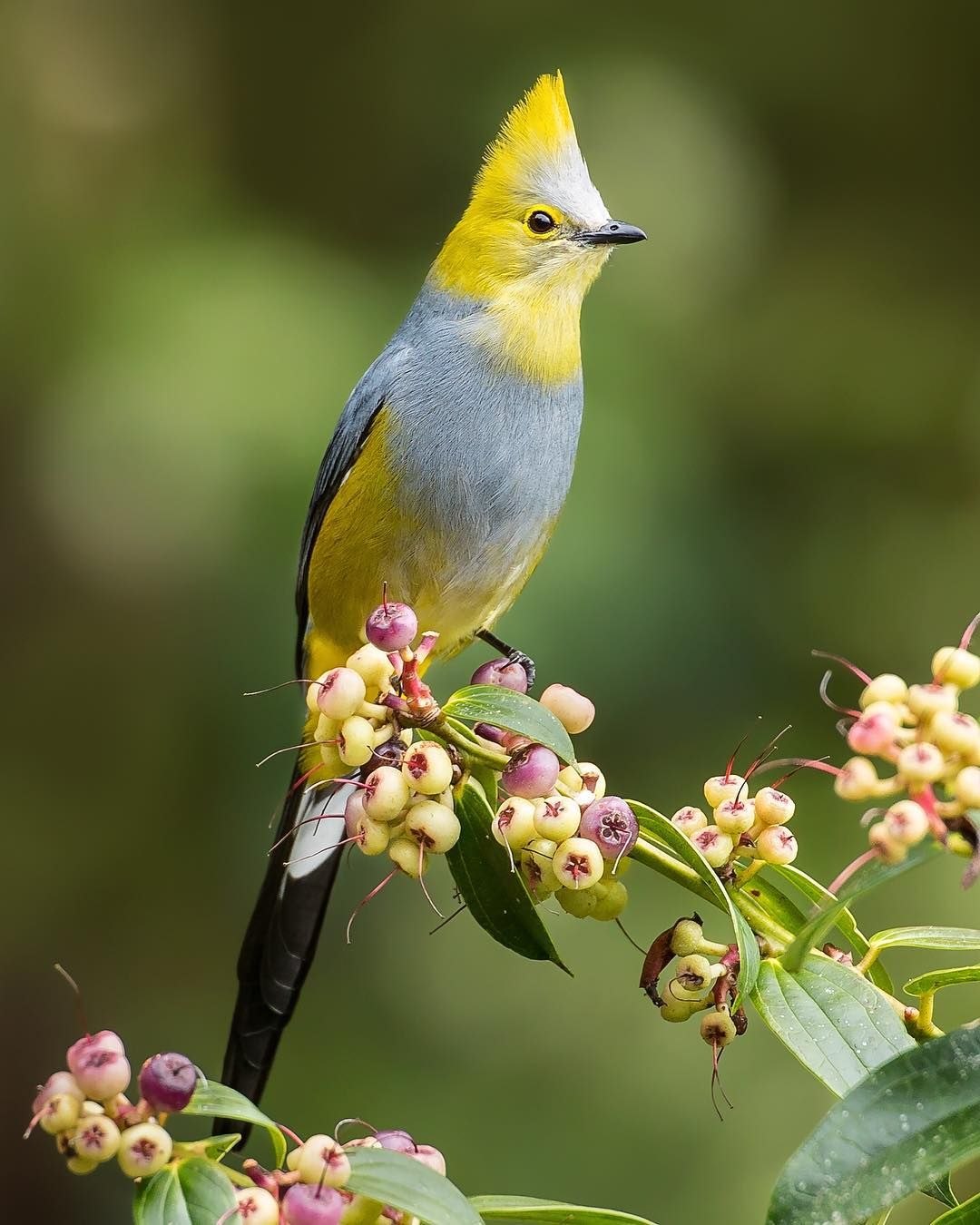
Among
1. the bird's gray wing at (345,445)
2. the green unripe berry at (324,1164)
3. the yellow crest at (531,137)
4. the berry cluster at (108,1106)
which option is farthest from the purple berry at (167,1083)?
the yellow crest at (531,137)

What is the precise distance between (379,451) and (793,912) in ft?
5.23

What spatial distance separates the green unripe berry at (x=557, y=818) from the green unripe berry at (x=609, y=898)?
7cm

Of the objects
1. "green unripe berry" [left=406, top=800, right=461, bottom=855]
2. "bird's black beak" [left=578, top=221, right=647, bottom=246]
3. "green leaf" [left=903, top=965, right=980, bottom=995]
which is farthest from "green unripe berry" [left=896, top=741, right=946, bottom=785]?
"bird's black beak" [left=578, top=221, right=647, bottom=246]

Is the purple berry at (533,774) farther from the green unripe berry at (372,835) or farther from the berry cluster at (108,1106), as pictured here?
the berry cluster at (108,1106)

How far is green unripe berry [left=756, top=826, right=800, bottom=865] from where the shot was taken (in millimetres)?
1218

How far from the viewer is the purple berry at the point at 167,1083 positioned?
103 centimetres

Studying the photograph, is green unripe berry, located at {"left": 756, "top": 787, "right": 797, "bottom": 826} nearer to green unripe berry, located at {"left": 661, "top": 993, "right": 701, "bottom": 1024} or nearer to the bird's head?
green unripe berry, located at {"left": 661, "top": 993, "right": 701, "bottom": 1024}

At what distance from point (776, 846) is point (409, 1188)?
0.42 m

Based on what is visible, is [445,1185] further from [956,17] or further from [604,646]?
A: [956,17]

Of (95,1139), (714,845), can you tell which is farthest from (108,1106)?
(714,845)

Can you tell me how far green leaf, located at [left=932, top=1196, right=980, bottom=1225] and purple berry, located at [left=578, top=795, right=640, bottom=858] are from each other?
0.35m

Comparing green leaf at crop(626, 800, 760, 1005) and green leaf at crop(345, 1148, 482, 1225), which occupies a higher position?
green leaf at crop(626, 800, 760, 1005)

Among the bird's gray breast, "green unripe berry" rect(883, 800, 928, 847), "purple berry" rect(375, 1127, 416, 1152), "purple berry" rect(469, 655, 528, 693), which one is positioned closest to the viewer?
"green unripe berry" rect(883, 800, 928, 847)

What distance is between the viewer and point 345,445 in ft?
9.24
